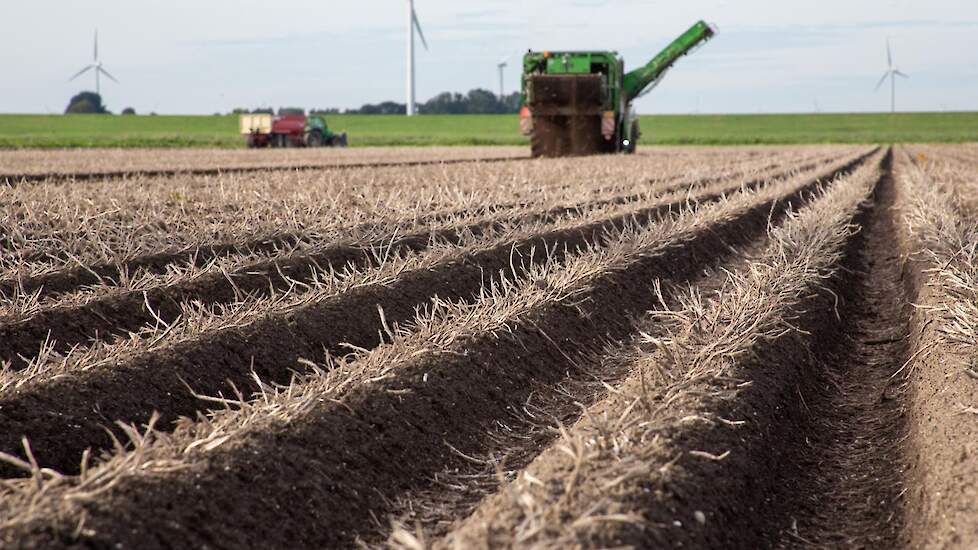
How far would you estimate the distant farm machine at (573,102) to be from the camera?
25312mm

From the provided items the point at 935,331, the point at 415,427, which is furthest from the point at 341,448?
the point at 935,331

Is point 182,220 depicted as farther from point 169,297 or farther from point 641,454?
point 641,454

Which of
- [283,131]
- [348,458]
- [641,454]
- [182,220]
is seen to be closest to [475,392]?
[348,458]

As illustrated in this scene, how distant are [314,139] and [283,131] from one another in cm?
147

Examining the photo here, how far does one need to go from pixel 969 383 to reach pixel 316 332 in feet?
11.2

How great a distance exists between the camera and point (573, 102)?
25.8 meters

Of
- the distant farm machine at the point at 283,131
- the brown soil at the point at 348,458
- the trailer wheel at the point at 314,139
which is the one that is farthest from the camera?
the trailer wheel at the point at 314,139

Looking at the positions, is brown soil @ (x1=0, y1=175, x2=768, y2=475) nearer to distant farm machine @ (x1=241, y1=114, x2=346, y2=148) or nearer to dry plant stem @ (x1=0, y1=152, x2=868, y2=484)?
dry plant stem @ (x1=0, y1=152, x2=868, y2=484)

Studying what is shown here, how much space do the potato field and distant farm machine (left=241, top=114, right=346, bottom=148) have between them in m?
31.7

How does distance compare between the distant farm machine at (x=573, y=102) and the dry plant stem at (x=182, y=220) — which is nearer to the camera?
the dry plant stem at (x=182, y=220)

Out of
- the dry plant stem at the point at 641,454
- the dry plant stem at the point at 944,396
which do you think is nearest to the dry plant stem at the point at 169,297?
the dry plant stem at the point at 641,454

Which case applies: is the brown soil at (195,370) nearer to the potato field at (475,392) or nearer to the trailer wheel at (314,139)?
the potato field at (475,392)

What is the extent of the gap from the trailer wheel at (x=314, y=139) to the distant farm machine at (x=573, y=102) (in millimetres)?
17323

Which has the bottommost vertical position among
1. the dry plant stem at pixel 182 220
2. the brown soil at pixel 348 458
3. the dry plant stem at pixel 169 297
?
the brown soil at pixel 348 458
